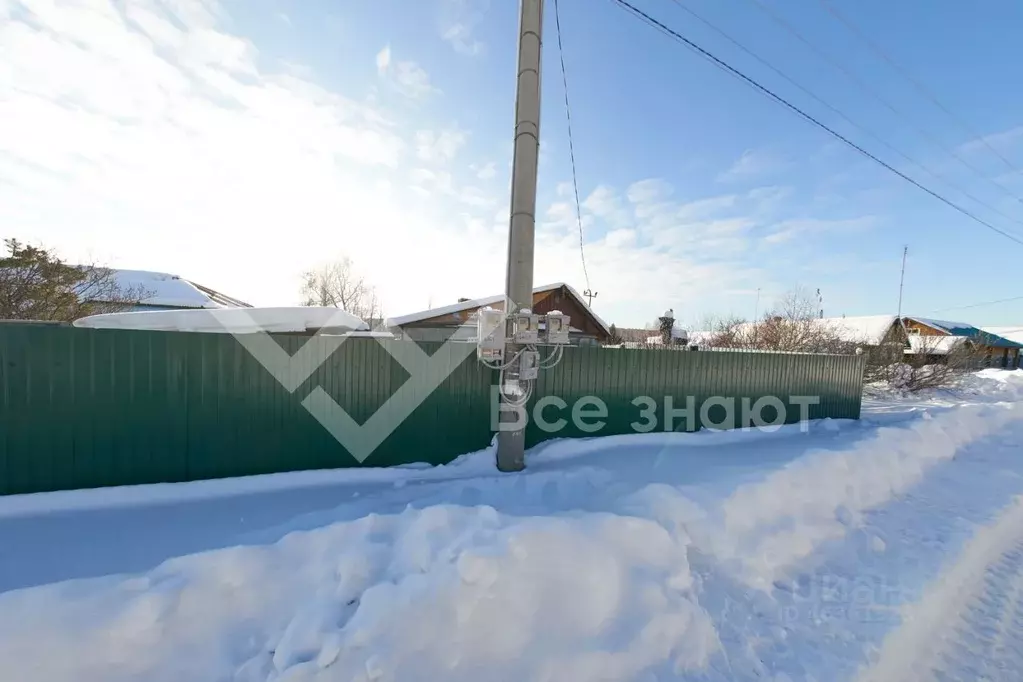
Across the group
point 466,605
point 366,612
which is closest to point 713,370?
point 466,605

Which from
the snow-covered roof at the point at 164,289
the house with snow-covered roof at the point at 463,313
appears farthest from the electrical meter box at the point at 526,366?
the snow-covered roof at the point at 164,289

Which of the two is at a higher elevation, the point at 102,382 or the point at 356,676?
the point at 102,382

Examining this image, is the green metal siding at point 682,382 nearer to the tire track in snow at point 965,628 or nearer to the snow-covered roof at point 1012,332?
the tire track in snow at point 965,628

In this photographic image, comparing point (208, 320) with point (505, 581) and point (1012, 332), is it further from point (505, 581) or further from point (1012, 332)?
point (1012, 332)

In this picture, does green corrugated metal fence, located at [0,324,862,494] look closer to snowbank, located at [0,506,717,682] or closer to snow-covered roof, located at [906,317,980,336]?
snowbank, located at [0,506,717,682]

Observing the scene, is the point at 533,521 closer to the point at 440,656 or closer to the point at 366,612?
the point at 440,656

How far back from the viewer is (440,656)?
6.72 ft

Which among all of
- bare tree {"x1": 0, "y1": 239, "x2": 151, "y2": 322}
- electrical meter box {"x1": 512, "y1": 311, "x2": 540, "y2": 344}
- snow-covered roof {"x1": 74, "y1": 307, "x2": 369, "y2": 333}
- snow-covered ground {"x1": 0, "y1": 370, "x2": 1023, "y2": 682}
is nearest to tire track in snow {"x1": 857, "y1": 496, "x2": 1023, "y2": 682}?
snow-covered ground {"x1": 0, "y1": 370, "x2": 1023, "y2": 682}

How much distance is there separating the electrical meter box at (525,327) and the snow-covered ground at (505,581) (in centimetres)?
133

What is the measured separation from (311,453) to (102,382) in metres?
1.67

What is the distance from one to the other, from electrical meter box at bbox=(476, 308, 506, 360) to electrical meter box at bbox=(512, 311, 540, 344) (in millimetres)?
126

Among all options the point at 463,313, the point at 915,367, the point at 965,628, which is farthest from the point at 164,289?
the point at 915,367

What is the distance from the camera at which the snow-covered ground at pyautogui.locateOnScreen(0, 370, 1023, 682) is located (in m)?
1.99

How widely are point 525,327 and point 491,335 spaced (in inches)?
13.4
